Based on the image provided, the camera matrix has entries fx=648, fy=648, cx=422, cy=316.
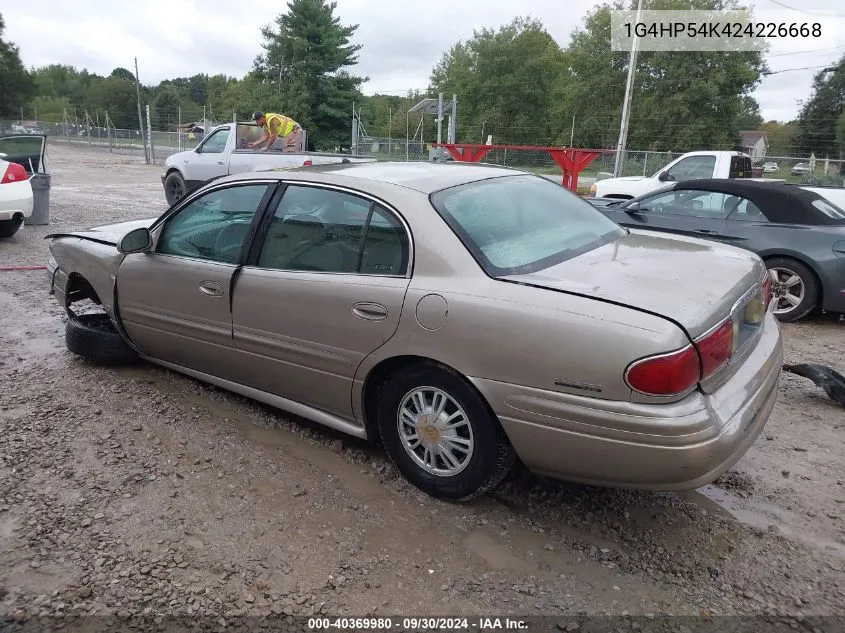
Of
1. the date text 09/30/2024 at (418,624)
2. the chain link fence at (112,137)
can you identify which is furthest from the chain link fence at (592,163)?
the date text 09/30/2024 at (418,624)

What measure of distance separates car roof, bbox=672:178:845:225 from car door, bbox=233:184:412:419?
495 cm

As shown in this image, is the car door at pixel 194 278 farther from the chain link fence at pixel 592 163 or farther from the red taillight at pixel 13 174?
the chain link fence at pixel 592 163

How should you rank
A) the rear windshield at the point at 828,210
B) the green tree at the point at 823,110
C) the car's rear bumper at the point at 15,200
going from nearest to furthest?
1. the rear windshield at the point at 828,210
2. the car's rear bumper at the point at 15,200
3. the green tree at the point at 823,110

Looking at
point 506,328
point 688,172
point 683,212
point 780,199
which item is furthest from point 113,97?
point 506,328

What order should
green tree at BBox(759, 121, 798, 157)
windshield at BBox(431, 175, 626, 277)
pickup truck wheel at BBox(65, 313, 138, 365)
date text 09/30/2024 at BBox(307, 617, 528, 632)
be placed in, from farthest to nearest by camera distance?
green tree at BBox(759, 121, 798, 157)
pickup truck wheel at BBox(65, 313, 138, 365)
windshield at BBox(431, 175, 626, 277)
date text 09/30/2024 at BBox(307, 617, 528, 632)

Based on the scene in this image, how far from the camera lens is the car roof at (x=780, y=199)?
20.5ft

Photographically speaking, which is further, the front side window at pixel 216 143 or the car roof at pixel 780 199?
the front side window at pixel 216 143

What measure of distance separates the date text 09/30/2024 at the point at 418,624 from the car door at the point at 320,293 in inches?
44.0

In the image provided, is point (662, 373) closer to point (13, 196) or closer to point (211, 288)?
point (211, 288)

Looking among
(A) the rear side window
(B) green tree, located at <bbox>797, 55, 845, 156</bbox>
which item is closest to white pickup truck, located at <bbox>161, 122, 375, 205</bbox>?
(A) the rear side window

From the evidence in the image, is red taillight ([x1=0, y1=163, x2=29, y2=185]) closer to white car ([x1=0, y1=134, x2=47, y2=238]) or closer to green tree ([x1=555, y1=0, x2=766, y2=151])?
white car ([x1=0, y1=134, x2=47, y2=238])

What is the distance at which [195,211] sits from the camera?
13.0ft

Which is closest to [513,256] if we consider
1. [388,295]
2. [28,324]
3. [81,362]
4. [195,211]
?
[388,295]

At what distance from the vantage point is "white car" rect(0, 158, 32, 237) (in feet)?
29.6
